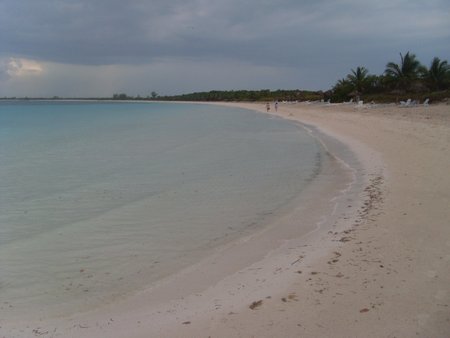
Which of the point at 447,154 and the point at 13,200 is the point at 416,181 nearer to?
the point at 447,154

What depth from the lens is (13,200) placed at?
927 cm

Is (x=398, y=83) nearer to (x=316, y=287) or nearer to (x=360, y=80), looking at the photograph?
(x=360, y=80)

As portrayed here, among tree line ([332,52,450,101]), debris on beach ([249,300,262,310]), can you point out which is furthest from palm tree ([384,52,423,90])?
debris on beach ([249,300,262,310])

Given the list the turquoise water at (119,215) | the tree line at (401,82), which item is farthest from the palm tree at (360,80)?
the turquoise water at (119,215)

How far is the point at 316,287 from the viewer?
413 cm

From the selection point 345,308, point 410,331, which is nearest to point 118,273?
point 345,308

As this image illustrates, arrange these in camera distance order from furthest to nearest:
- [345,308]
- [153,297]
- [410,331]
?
1. [153,297]
2. [345,308]
3. [410,331]

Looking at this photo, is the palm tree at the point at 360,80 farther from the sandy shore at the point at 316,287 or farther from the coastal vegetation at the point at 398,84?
the sandy shore at the point at 316,287

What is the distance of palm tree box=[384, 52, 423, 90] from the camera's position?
4922 centimetres

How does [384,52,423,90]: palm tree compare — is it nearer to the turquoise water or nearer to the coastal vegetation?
the coastal vegetation

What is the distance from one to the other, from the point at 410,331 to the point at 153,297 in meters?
2.42

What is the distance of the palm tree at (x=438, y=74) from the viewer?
1813 inches

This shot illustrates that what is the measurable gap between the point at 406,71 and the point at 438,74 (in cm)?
413

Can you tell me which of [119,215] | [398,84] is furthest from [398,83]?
[119,215]
